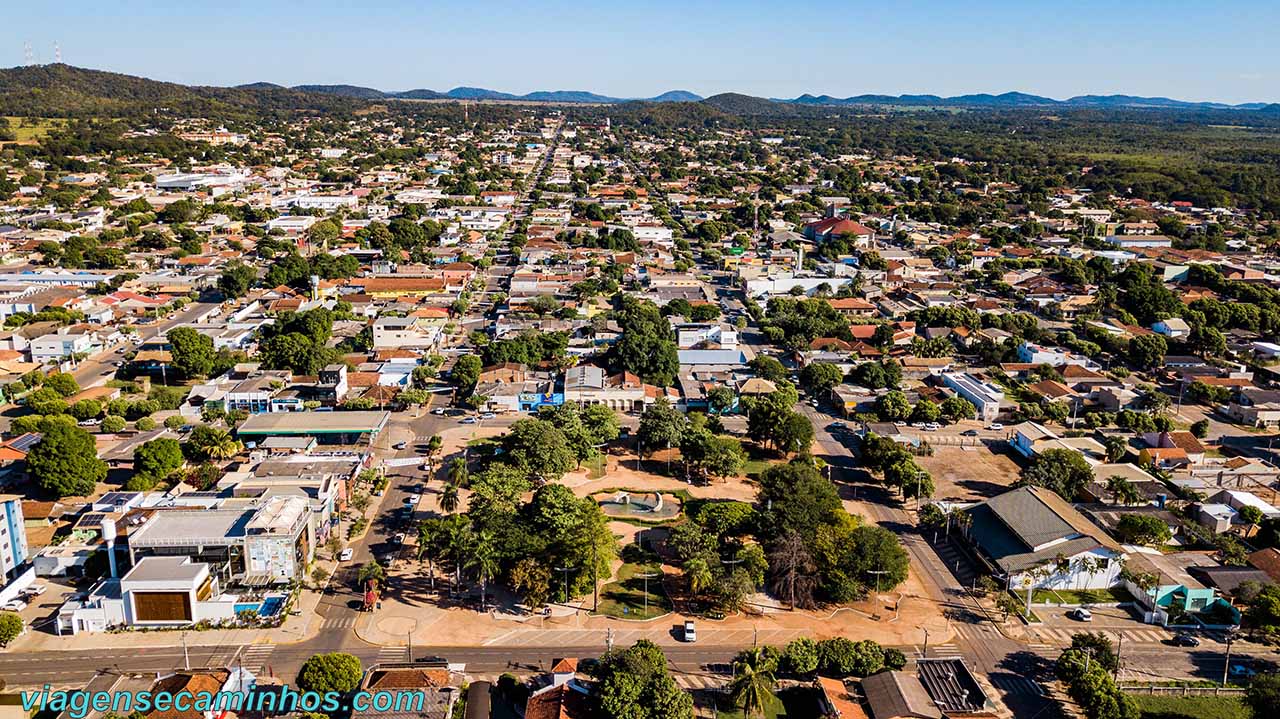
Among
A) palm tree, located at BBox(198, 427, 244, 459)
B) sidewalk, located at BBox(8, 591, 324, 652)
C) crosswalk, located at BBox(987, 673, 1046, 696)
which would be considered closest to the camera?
crosswalk, located at BBox(987, 673, 1046, 696)

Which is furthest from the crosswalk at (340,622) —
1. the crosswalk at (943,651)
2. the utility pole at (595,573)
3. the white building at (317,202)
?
the white building at (317,202)

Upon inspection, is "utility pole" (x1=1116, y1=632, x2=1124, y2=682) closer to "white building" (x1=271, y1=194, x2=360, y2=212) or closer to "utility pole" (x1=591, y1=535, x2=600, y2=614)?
"utility pole" (x1=591, y1=535, x2=600, y2=614)

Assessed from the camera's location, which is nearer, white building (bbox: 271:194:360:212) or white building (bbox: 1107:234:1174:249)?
white building (bbox: 1107:234:1174:249)

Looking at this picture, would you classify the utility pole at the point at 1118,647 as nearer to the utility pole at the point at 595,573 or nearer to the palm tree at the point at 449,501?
the utility pole at the point at 595,573

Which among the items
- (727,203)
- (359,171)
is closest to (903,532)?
(727,203)

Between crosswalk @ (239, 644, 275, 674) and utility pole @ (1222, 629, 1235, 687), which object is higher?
utility pole @ (1222, 629, 1235, 687)

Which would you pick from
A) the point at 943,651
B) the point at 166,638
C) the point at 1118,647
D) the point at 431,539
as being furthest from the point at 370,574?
the point at 1118,647

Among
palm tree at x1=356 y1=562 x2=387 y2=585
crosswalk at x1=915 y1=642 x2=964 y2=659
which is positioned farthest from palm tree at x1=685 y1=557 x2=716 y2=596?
palm tree at x1=356 y1=562 x2=387 y2=585

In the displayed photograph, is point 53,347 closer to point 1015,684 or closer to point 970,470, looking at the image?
point 970,470
